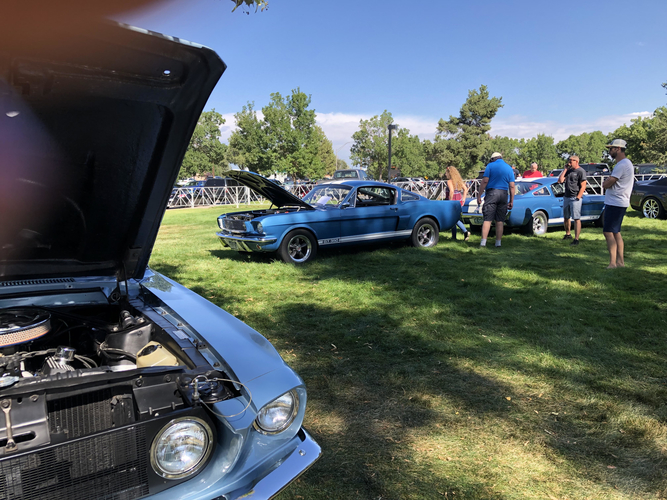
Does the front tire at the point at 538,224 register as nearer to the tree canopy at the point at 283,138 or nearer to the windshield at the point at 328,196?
the windshield at the point at 328,196

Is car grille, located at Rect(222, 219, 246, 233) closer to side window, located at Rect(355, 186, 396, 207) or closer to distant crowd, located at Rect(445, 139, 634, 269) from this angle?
side window, located at Rect(355, 186, 396, 207)

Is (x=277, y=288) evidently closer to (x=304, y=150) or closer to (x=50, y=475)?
(x=50, y=475)

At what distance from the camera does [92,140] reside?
1990 mm

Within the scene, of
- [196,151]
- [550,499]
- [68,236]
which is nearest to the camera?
[550,499]

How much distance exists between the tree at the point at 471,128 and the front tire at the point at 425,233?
44.7m

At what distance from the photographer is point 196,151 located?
46.6 m

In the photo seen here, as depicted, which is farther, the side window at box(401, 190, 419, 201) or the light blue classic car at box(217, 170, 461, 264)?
the side window at box(401, 190, 419, 201)

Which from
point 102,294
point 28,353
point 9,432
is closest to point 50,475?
point 9,432

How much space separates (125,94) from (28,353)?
1175mm

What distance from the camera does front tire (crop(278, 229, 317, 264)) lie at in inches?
286

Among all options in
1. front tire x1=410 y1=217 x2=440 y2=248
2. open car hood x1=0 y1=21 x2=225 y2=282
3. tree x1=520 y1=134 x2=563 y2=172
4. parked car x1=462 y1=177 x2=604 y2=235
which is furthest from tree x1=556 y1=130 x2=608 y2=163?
open car hood x1=0 y1=21 x2=225 y2=282

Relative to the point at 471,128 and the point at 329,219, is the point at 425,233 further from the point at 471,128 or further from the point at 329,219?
the point at 471,128

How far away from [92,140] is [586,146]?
89398mm

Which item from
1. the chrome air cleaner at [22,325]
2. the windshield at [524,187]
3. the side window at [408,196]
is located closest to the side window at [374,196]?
the side window at [408,196]
